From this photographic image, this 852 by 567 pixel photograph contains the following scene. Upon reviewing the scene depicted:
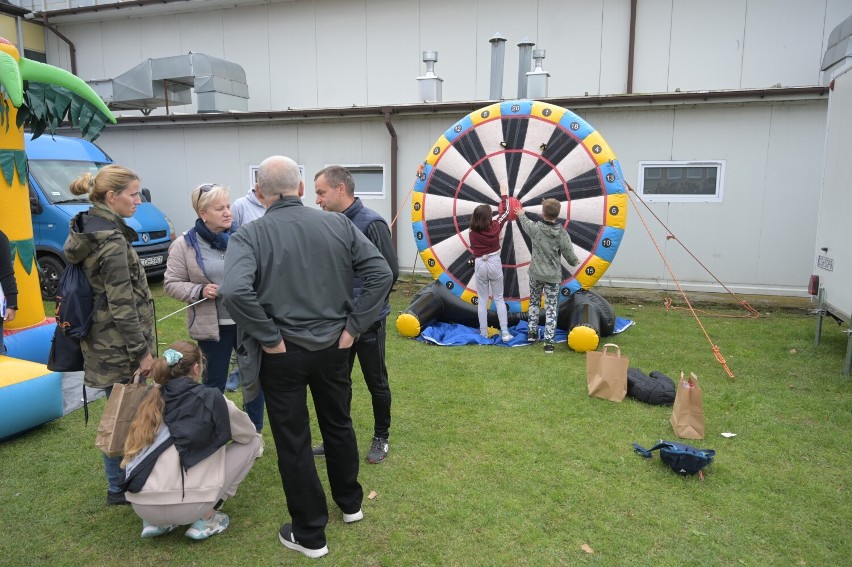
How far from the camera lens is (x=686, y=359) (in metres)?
6.15

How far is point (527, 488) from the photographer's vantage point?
361cm

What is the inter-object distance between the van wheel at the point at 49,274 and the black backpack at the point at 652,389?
808 centimetres

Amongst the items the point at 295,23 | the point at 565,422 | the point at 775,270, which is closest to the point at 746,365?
the point at 565,422

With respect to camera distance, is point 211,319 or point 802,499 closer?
point 802,499

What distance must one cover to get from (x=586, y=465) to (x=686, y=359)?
279 centimetres

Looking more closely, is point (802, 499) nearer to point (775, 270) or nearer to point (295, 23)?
point (775, 270)

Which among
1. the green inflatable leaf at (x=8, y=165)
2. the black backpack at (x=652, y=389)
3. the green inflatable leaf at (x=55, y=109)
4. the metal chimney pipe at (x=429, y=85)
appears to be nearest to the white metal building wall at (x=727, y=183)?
the metal chimney pipe at (x=429, y=85)

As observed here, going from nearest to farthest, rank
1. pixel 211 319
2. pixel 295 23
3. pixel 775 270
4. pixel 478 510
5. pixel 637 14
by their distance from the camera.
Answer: pixel 478 510, pixel 211 319, pixel 775 270, pixel 637 14, pixel 295 23

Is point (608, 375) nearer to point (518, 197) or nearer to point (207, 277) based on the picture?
point (518, 197)

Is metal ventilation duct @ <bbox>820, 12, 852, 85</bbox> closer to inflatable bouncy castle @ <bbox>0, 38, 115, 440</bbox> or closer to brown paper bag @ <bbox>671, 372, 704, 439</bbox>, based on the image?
brown paper bag @ <bbox>671, 372, 704, 439</bbox>

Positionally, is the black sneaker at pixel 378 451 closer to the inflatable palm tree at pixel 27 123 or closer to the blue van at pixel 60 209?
the inflatable palm tree at pixel 27 123

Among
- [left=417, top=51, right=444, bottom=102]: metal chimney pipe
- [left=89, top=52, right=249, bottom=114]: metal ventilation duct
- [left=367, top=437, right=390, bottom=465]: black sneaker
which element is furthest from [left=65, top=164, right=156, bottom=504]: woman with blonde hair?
[left=89, top=52, right=249, bottom=114]: metal ventilation duct

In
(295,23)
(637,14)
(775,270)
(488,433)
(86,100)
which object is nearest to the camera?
(488,433)

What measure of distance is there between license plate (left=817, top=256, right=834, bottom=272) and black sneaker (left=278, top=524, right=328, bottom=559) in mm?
5694
